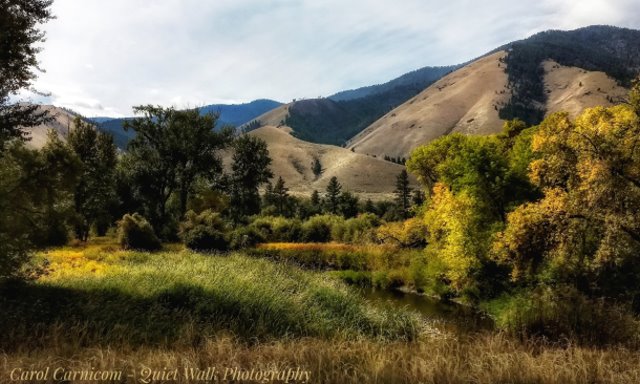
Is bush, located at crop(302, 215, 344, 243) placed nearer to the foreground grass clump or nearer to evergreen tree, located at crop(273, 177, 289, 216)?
evergreen tree, located at crop(273, 177, 289, 216)

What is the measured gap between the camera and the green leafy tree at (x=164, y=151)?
143ft

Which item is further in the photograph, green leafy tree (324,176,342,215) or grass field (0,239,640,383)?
green leafy tree (324,176,342,215)

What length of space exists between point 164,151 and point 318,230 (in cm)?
2007

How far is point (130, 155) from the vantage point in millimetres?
44906

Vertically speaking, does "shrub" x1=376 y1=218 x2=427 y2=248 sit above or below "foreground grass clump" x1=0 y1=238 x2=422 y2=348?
below

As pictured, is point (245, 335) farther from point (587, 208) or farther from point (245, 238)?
point (245, 238)

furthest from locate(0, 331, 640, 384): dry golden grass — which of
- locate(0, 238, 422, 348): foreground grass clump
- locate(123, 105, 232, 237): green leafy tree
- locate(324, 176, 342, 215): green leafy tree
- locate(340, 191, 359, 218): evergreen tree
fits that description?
locate(324, 176, 342, 215): green leafy tree

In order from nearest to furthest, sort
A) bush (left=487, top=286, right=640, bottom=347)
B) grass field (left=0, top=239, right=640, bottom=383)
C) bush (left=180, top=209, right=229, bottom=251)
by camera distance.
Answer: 1. grass field (left=0, top=239, right=640, bottom=383)
2. bush (left=487, top=286, right=640, bottom=347)
3. bush (left=180, top=209, right=229, bottom=251)

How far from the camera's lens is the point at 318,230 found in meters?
52.9

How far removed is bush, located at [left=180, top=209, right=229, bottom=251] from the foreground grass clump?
17.7 m

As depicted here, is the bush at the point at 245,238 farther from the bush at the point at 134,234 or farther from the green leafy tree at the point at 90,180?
the green leafy tree at the point at 90,180

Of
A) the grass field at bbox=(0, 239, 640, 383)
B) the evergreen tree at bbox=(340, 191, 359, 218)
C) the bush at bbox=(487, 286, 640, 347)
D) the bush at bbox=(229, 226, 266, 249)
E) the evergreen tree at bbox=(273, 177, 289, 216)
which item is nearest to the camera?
the grass field at bbox=(0, 239, 640, 383)

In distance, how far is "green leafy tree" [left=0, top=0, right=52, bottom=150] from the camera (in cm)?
1444

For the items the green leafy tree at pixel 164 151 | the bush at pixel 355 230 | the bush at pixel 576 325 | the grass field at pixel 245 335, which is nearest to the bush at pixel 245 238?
the green leafy tree at pixel 164 151
